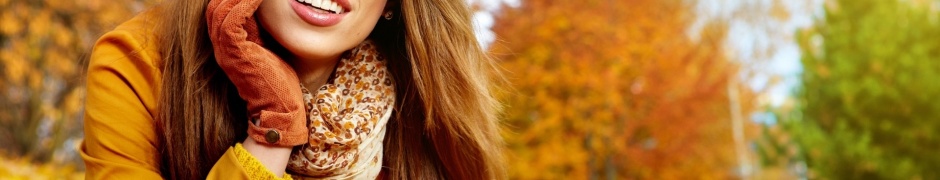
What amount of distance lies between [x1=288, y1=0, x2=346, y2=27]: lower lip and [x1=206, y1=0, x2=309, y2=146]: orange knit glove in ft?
0.21

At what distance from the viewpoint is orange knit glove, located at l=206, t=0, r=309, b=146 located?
5.81 feet

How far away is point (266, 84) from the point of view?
1787 millimetres

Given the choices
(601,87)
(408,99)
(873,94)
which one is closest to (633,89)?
(601,87)

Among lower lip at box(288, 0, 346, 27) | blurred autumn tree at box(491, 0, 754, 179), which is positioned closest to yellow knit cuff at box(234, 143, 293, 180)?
lower lip at box(288, 0, 346, 27)

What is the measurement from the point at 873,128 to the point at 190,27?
60.6ft

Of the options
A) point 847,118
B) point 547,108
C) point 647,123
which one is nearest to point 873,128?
point 847,118

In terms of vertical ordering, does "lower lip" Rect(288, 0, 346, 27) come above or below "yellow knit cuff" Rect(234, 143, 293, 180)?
above

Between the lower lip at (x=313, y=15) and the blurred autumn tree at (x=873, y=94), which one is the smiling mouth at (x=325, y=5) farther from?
the blurred autumn tree at (x=873, y=94)

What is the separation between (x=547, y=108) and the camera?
11914mm

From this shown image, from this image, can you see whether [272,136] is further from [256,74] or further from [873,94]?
[873,94]

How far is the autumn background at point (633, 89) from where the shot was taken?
1027 centimetres

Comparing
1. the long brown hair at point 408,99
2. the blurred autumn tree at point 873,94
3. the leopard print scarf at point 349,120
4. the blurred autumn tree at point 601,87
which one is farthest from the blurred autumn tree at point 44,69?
the blurred autumn tree at point 873,94

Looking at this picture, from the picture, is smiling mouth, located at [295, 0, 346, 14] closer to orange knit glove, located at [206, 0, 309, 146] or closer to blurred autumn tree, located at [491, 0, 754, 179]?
orange knit glove, located at [206, 0, 309, 146]

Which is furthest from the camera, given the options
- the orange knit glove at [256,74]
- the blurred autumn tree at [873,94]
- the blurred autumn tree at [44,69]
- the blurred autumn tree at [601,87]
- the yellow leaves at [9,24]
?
the blurred autumn tree at [873,94]
